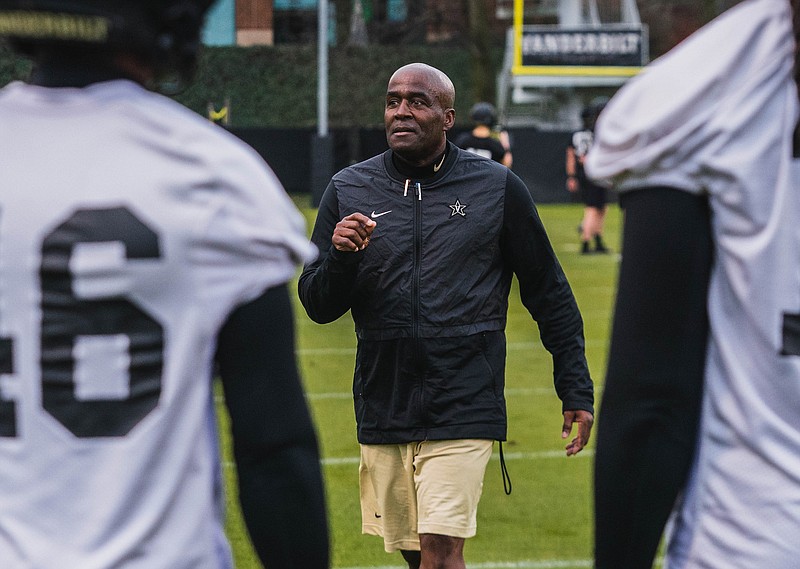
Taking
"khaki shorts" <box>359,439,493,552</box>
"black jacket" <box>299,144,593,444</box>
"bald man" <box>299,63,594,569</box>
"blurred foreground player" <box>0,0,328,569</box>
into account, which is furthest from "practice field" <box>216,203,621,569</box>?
"blurred foreground player" <box>0,0,328,569</box>

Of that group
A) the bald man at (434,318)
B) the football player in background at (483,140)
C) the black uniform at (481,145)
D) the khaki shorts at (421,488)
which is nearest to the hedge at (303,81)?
the football player in background at (483,140)

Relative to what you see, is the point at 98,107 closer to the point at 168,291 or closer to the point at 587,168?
the point at 168,291

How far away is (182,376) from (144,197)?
25 centimetres

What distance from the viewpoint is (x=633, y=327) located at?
6.53 ft

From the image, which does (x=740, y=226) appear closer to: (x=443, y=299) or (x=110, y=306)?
(x=110, y=306)

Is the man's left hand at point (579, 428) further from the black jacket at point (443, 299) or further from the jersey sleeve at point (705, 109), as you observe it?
the jersey sleeve at point (705, 109)

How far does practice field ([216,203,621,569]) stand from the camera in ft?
19.9

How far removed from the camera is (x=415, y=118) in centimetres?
486

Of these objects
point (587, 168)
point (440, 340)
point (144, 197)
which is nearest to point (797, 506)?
point (587, 168)

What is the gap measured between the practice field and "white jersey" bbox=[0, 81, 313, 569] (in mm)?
4101

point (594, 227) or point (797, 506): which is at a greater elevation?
point (797, 506)

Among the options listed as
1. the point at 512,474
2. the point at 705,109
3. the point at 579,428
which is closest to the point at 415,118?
the point at 579,428

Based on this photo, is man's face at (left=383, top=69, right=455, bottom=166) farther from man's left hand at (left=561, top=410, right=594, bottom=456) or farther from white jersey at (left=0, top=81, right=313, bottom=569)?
white jersey at (left=0, top=81, right=313, bottom=569)

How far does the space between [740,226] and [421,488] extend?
2837 millimetres
